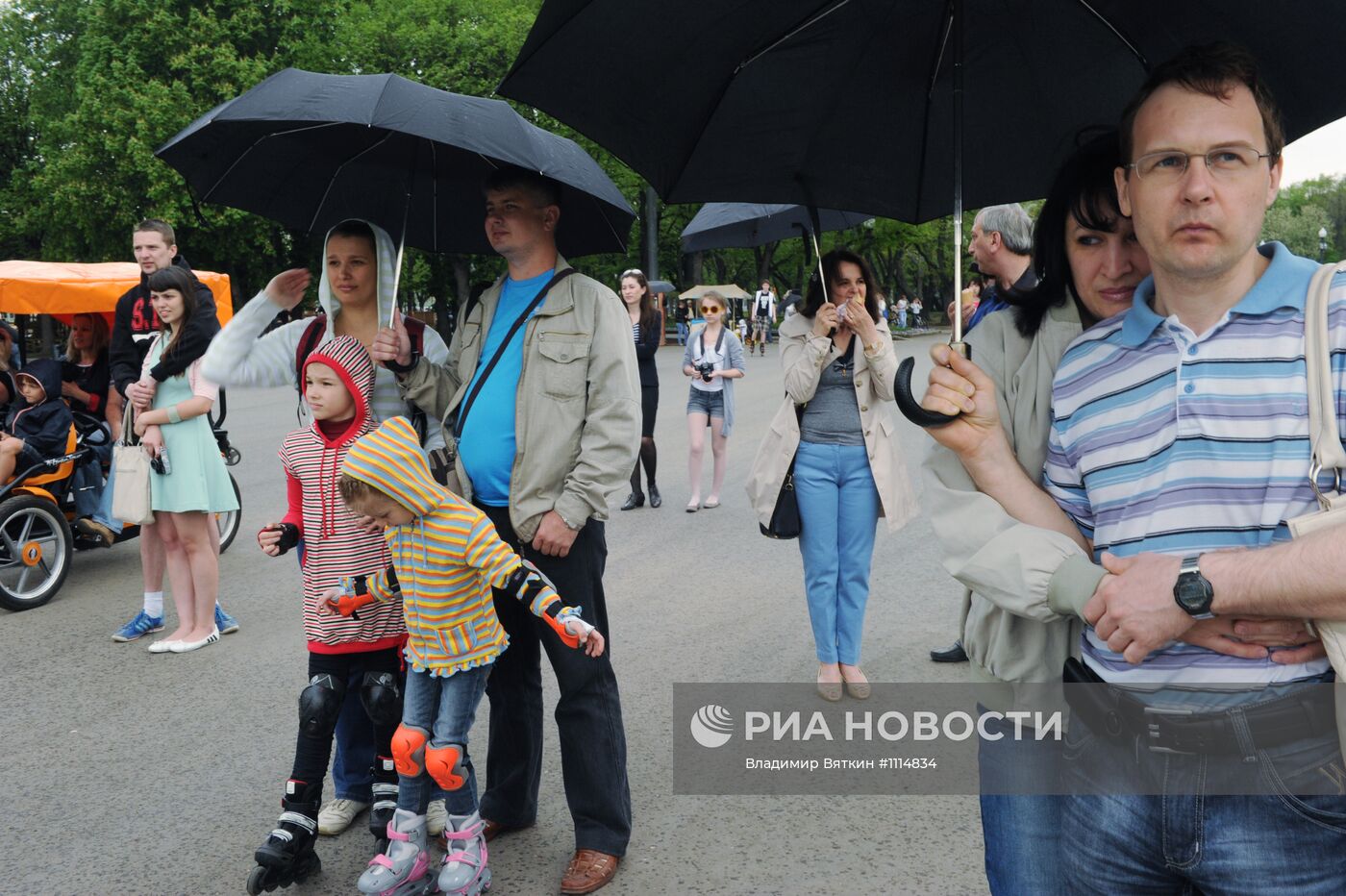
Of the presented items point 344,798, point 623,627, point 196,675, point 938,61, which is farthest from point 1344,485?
point 196,675

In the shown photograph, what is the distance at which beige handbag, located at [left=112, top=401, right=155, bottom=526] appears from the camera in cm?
565

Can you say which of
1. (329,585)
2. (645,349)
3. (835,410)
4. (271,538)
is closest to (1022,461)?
(329,585)

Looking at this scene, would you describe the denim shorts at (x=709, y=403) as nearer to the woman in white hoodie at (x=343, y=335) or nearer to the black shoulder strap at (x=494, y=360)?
the woman in white hoodie at (x=343, y=335)

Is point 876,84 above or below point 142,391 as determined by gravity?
above

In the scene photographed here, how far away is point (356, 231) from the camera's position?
139 inches

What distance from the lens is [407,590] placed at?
3.11m

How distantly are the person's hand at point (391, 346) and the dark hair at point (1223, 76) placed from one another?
7.85ft

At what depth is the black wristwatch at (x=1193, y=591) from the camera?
1558 mm

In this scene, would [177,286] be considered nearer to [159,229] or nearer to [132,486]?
[159,229]

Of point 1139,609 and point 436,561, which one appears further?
point 436,561

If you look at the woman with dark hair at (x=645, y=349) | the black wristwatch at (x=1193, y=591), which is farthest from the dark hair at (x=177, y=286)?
the black wristwatch at (x=1193, y=591)

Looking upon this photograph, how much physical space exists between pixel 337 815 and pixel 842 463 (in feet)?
8.68

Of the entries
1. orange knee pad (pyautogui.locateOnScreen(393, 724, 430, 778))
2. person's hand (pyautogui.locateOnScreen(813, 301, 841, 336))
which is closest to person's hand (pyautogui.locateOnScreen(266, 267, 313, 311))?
orange knee pad (pyautogui.locateOnScreen(393, 724, 430, 778))

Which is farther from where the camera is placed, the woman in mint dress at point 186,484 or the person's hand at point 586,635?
the woman in mint dress at point 186,484
